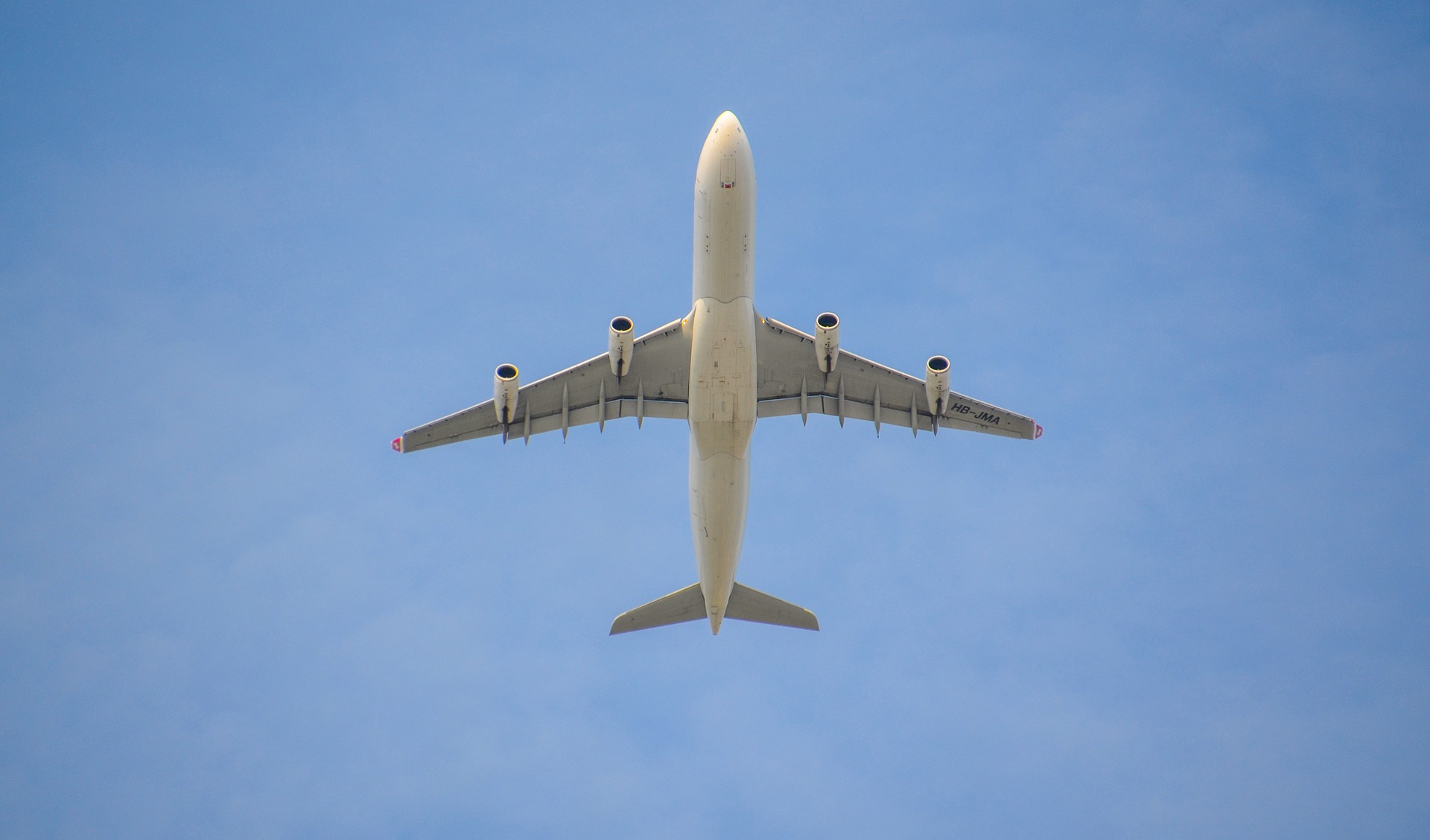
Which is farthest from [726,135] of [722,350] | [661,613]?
[661,613]

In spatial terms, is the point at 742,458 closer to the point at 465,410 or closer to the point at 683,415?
the point at 683,415

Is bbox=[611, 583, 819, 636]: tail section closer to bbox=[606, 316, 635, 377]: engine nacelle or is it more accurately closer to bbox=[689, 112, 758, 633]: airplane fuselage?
bbox=[689, 112, 758, 633]: airplane fuselage

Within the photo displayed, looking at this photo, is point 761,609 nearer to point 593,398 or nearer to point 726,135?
point 593,398

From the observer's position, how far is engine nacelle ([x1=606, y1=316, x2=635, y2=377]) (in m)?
37.5

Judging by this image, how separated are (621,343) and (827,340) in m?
6.24

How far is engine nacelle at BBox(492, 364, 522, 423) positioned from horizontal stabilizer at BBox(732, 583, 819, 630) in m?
10.3

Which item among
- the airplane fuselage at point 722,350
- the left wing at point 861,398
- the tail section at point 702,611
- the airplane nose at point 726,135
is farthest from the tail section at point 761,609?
the airplane nose at point 726,135

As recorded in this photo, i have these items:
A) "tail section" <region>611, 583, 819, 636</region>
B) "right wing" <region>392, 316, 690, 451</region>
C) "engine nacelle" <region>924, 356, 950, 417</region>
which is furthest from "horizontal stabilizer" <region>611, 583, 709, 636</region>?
"engine nacelle" <region>924, 356, 950, 417</region>

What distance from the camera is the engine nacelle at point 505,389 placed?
37.4m

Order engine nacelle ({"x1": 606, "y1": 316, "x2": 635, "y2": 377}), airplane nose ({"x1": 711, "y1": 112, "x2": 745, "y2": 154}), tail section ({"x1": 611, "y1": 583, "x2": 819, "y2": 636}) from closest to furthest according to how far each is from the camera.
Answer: airplane nose ({"x1": 711, "y1": 112, "x2": 745, "y2": 154}), engine nacelle ({"x1": 606, "y1": 316, "x2": 635, "y2": 377}), tail section ({"x1": 611, "y1": 583, "x2": 819, "y2": 636})

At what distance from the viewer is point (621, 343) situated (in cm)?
3766

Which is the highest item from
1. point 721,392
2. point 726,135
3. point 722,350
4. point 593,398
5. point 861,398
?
point 726,135

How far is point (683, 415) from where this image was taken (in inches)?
1617

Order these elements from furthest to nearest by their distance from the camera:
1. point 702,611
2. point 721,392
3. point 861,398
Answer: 1. point 702,611
2. point 861,398
3. point 721,392
